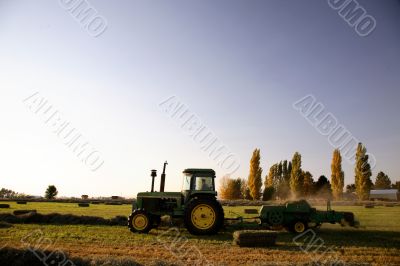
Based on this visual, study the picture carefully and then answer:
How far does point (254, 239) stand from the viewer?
9.93 meters

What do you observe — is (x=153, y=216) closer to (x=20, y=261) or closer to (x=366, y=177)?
(x=20, y=261)

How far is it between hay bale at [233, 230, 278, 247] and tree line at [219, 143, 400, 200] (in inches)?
1303

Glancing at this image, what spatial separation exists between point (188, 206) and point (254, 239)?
3.02m

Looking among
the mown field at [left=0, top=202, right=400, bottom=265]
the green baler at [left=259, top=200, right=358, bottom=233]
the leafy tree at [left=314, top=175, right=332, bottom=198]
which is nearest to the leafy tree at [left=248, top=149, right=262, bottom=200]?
the leafy tree at [left=314, top=175, right=332, bottom=198]

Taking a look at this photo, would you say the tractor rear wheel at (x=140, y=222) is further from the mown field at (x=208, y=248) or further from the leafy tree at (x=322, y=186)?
the leafy tree at (x=322, y=186)

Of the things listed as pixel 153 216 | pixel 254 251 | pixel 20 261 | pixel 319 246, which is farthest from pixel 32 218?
pixel 319 246

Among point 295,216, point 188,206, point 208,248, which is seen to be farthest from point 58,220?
point 295,216

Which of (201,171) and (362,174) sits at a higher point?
(362,174)

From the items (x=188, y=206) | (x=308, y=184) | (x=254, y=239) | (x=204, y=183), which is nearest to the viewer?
(x=254, y=239)

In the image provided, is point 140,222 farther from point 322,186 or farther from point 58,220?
point 322,186

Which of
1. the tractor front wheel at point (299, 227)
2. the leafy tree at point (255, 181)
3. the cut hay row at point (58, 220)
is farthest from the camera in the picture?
the leafy tree at point (255, 181)

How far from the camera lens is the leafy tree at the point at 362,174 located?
53250 mm

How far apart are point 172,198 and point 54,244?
4.97 meters

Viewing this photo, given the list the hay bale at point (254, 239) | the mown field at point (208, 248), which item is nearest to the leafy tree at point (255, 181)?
the mown field at point (208, 248)
